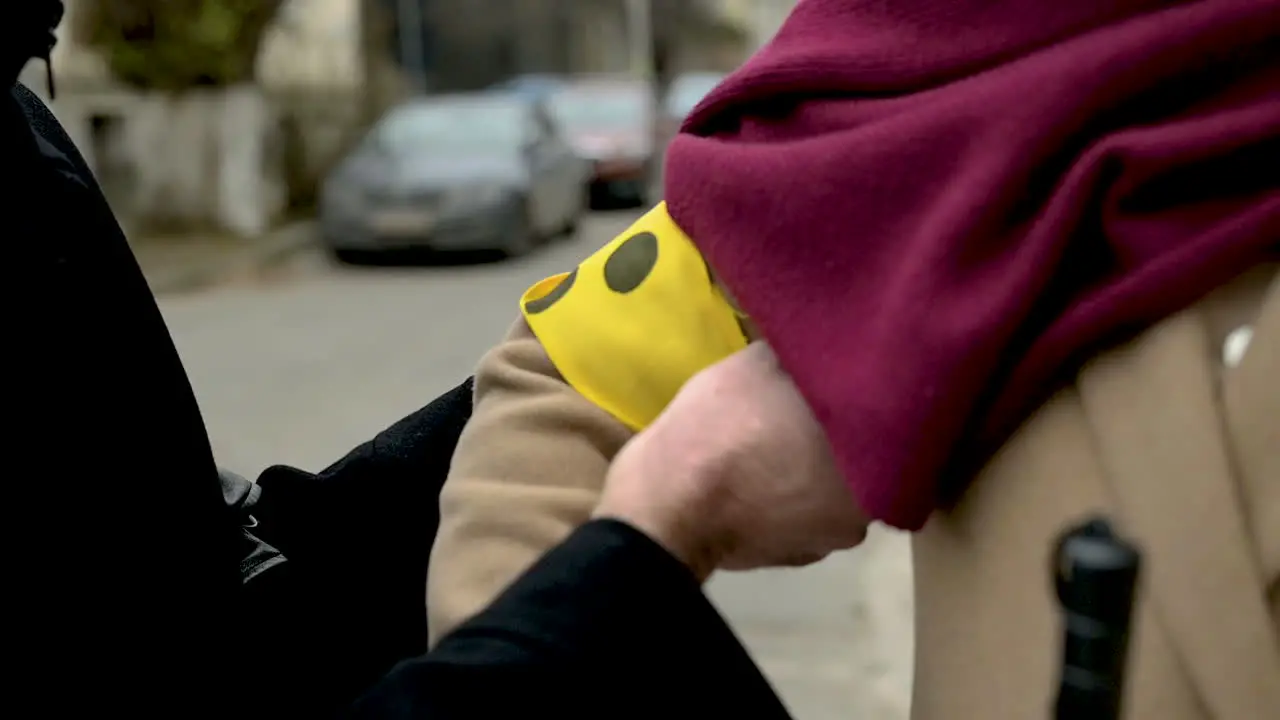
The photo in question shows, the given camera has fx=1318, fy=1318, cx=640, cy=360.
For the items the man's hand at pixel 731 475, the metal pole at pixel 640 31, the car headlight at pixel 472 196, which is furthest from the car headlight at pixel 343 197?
the metal pole at pixel 640 31

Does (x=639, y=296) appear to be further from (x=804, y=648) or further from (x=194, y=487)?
(x=804, y=648)

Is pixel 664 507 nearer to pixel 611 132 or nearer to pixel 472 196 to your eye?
pixel 472 196

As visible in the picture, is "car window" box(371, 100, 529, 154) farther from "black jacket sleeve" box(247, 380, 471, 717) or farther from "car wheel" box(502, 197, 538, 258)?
"black jacket sleeve" box(247, 380, 471, 717)

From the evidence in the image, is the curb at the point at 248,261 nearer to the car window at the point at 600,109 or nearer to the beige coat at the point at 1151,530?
the car window at the point at 600,109

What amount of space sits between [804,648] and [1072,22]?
2.26 m

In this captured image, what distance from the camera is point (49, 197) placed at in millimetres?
749

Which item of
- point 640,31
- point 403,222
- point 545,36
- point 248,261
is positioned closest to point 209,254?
point 248,261

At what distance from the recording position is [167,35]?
862cm

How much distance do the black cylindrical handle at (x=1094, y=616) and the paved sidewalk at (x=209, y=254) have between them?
24.0 feet

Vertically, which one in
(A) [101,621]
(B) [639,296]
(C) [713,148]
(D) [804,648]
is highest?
(C) [713,148]

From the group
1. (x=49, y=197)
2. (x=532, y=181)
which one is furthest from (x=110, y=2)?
(x=49, y=197)

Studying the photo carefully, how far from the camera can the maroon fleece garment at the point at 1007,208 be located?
662 millimetres

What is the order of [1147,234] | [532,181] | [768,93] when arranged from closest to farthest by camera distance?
[1147,234]
[768,93]
[532,181]

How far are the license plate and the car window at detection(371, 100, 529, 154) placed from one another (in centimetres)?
64
